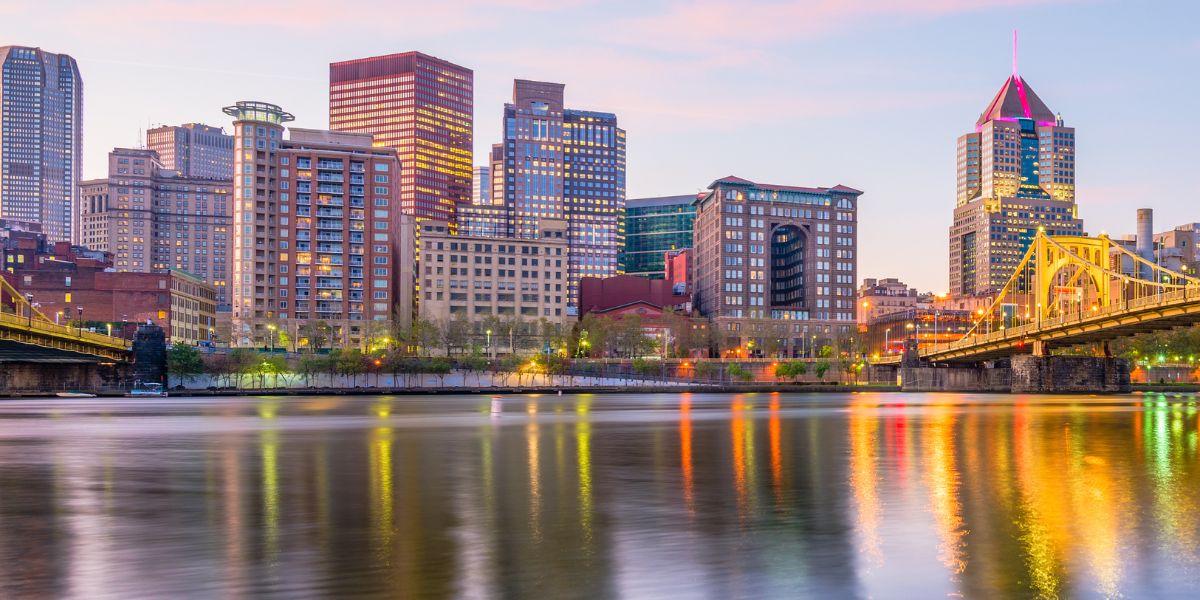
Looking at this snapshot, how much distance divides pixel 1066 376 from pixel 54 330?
377ft

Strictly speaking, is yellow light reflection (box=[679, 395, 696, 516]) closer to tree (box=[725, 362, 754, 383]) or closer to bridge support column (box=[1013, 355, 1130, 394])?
bridge support column (box=[1013, 355, 1130, 394])

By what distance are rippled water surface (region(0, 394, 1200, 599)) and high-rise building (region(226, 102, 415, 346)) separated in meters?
166

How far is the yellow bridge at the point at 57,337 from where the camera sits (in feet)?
300

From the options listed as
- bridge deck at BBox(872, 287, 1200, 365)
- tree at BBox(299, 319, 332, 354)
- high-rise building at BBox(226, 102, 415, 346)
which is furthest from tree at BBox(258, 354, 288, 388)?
bridge deck at BBox(872, 287, 1200, 365)

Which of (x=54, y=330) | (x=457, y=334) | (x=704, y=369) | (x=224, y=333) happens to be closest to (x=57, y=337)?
(x=54, y=330)

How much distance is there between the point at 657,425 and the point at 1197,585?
113 feet

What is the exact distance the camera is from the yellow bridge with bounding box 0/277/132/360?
91438mm

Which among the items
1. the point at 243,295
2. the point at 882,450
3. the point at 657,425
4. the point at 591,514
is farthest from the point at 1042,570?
the point at 243,295

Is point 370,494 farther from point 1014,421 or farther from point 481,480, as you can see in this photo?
point 1014,421

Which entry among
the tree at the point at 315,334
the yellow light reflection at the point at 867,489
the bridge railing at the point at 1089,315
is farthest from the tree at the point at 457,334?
the yellow light reflection at the point at 867,489

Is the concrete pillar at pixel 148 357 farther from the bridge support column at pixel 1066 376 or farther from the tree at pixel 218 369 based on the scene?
the bridge support column at pixel 1066 376

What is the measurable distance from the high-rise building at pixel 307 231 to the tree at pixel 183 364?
62063mm

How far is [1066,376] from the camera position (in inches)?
4279

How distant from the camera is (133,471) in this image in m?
24.6
